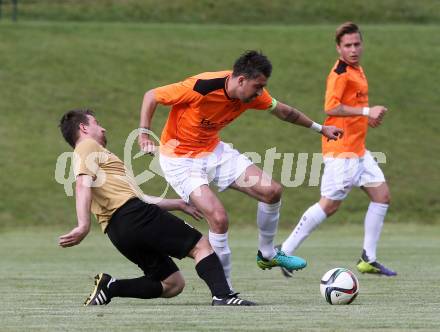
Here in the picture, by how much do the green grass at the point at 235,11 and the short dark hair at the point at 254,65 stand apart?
96.6ft

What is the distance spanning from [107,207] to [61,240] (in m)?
0.96

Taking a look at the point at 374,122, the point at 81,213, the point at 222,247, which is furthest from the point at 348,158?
the point at 81,213

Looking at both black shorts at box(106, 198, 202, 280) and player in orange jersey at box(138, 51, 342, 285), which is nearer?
black shorts at box(106, 198, 202, 280)

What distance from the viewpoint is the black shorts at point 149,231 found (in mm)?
9273

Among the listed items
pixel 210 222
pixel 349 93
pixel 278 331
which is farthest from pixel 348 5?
pixel 278 331

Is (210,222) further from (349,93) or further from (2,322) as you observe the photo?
(349,93)

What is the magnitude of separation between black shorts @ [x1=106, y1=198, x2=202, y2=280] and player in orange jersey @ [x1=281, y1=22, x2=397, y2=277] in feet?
12.6

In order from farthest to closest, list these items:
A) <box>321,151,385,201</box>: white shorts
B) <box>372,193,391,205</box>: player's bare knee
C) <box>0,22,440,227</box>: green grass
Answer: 1. <box>0,22,440,227</box>: green grass
2. <box>372,193,391,205</box>: player's bare knee
3. <box>321,151,385,201</box>: white shorts

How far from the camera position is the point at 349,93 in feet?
43.6

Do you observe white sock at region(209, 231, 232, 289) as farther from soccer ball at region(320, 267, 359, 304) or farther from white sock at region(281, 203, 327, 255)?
white sock at region(281, 203, 327, 255)

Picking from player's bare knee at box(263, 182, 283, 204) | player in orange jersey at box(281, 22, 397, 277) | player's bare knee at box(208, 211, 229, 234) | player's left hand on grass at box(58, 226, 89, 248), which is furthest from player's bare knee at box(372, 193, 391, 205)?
player's left hand on grass at box(58, 226, 89, 248)

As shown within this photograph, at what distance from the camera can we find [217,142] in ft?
Answer: 35.4

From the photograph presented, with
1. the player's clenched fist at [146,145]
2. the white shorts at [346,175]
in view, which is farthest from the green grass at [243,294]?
the player's clenched fist at [146,145]

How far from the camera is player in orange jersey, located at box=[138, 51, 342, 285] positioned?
988cm
